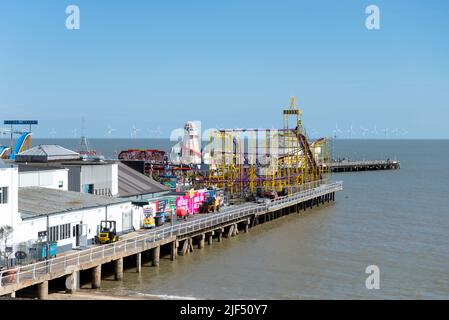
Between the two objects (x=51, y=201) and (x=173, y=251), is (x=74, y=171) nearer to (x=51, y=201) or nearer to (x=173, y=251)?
(x=51, y=201)

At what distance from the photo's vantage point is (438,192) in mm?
81562

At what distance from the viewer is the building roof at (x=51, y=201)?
27.8m

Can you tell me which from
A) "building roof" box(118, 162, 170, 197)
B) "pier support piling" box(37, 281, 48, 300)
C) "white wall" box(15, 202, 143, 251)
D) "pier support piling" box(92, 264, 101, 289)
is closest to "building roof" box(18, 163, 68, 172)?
"building roof" box(118, 162, 170, 197)

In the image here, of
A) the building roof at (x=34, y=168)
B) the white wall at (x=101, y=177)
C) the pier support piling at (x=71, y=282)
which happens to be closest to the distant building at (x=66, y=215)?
the building roof at (x=34, y=168)

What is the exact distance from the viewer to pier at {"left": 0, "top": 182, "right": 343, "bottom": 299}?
2233cm

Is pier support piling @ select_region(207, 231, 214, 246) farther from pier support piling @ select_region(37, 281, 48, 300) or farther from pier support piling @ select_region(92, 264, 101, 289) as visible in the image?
pier support piling @ select_region(37, 281, 48, 300)

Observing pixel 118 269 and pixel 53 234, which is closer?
pixel 53 234

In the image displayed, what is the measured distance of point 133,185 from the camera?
43438 mm

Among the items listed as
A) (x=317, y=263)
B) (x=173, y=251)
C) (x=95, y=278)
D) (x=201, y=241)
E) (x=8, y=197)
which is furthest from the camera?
(x=201, y=241)

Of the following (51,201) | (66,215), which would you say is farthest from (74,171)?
(66,215)

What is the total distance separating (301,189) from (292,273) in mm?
33680

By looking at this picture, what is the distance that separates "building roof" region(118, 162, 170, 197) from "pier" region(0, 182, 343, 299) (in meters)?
5.43

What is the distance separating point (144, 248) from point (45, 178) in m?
9.08

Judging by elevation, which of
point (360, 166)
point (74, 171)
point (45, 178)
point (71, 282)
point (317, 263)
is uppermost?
point (74, 171)
